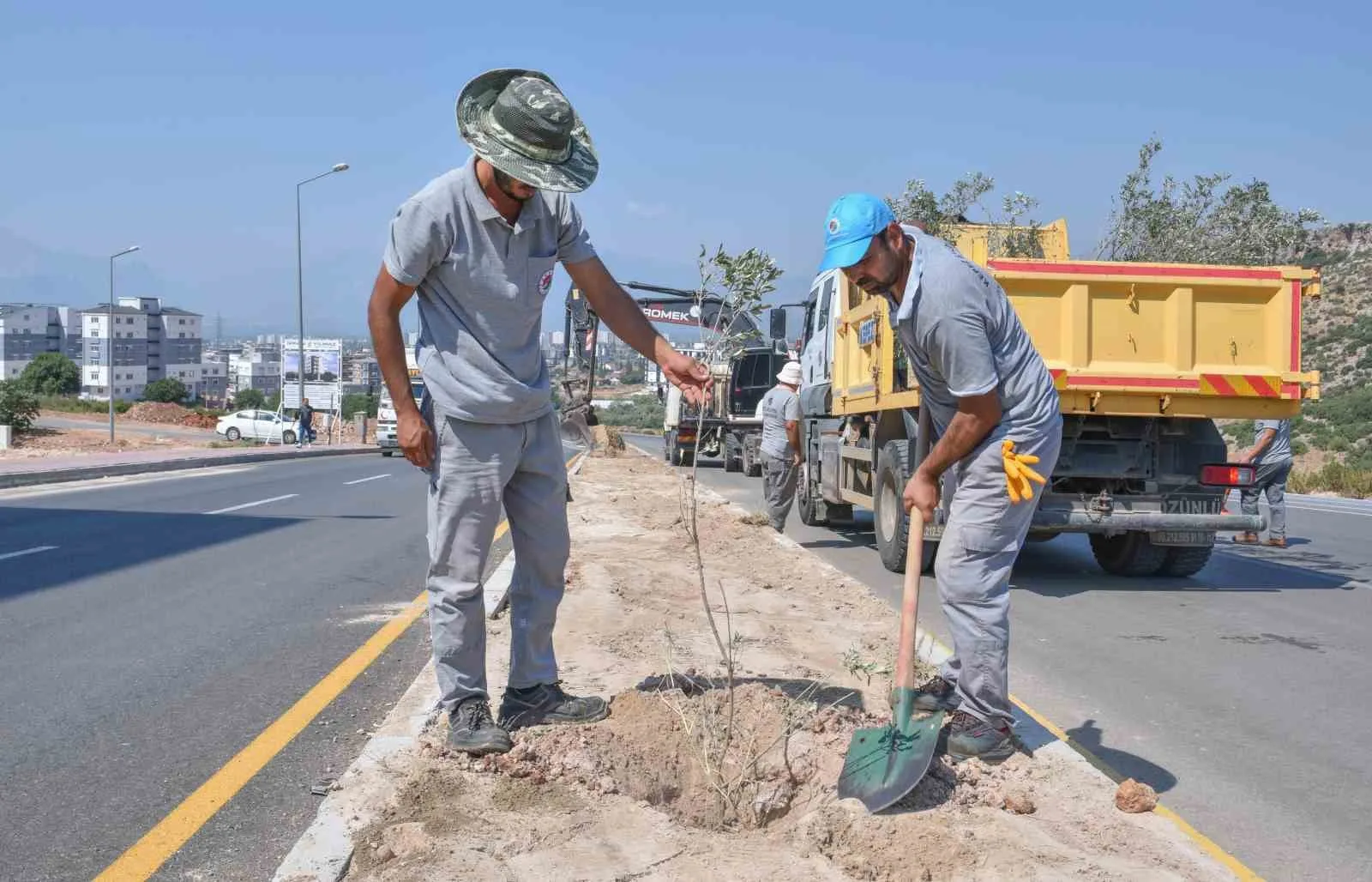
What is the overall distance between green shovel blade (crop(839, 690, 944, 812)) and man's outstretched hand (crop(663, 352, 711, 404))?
128cm

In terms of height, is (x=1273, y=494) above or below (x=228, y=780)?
above

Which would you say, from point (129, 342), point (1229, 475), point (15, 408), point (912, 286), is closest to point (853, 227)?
point (912, 286)

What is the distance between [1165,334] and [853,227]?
6127 millimetres

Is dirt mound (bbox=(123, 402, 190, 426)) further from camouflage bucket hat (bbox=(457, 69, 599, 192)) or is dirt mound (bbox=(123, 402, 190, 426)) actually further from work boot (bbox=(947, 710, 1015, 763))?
work boot (bbox=(947, 710, 1015, 763))

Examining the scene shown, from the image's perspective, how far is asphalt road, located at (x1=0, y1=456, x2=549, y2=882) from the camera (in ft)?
13.0

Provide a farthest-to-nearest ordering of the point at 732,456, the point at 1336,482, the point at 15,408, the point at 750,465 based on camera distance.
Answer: the point at 15,408
the point at 732,456
the point at 750,465
the point at 1336,482

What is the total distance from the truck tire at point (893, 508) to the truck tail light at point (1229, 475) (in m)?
2.15

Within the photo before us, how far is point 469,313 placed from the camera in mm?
4238

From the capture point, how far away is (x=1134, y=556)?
10.6 meters

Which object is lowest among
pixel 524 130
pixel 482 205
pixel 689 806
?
pixel 689 806

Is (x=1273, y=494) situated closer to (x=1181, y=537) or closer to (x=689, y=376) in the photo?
(x=1181, y=537)

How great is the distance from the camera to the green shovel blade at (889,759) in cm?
375

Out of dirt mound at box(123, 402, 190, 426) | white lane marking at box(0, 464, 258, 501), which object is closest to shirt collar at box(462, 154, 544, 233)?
white lane marking at box(0, 464, 258, 501)

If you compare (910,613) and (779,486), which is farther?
(779,486)
